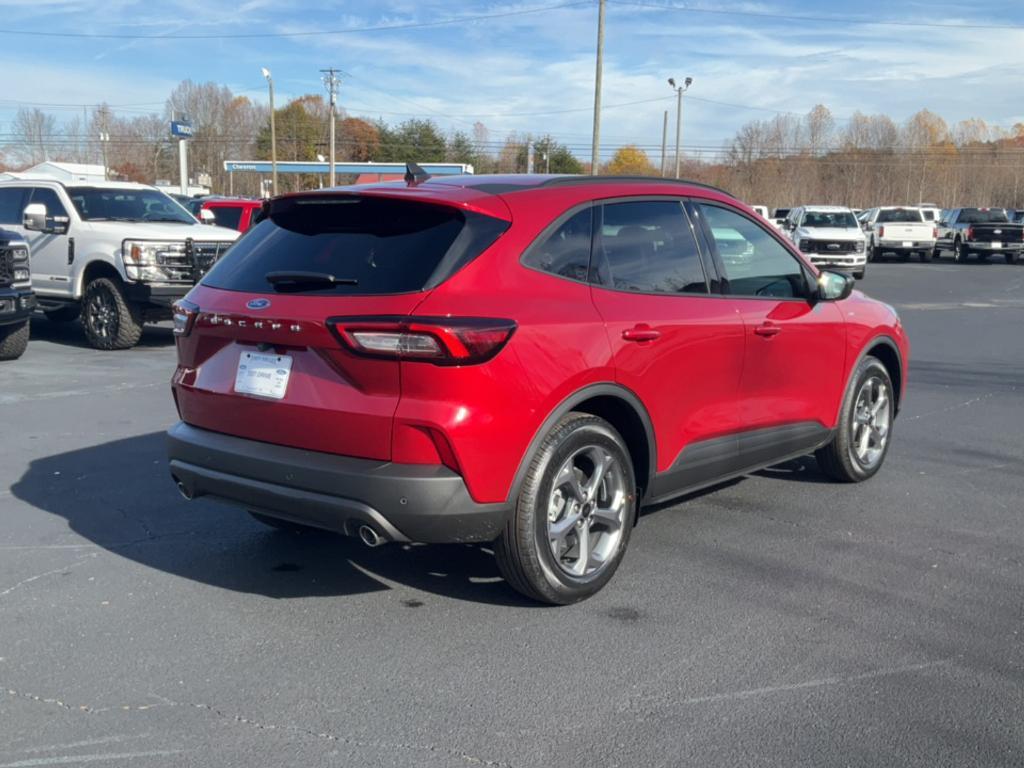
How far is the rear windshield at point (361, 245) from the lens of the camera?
4.01m

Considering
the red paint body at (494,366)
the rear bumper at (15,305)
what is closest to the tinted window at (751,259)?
the red paint body at (494,366)

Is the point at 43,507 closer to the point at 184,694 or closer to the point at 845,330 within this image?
the point at 184,694

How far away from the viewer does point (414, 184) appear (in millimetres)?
4625

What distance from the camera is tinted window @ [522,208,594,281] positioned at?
4.28 meters

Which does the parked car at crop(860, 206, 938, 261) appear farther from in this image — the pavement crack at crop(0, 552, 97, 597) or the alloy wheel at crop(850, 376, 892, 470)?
the pavement crack at crop(0, 552, 97, 597)

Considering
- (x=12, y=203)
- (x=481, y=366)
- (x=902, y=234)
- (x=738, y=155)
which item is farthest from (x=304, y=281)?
(x=738, y=155)

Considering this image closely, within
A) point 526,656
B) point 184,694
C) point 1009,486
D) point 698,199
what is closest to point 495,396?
point 526,656

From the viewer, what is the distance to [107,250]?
12172mm

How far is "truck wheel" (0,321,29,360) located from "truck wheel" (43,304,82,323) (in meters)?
2.16

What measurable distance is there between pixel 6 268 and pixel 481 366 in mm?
8733

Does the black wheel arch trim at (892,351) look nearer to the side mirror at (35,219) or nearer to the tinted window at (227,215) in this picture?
the side mirror at (35,219)

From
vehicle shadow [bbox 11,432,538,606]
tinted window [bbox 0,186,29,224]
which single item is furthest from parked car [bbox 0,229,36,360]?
vehicle shadow [bbox 11,432,538,606]

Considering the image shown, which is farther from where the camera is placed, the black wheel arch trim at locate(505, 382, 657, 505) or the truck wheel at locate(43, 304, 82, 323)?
the truck wheel at locate(43, 304, 82, 323)

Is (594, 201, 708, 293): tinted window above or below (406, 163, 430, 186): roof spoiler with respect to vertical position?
below
